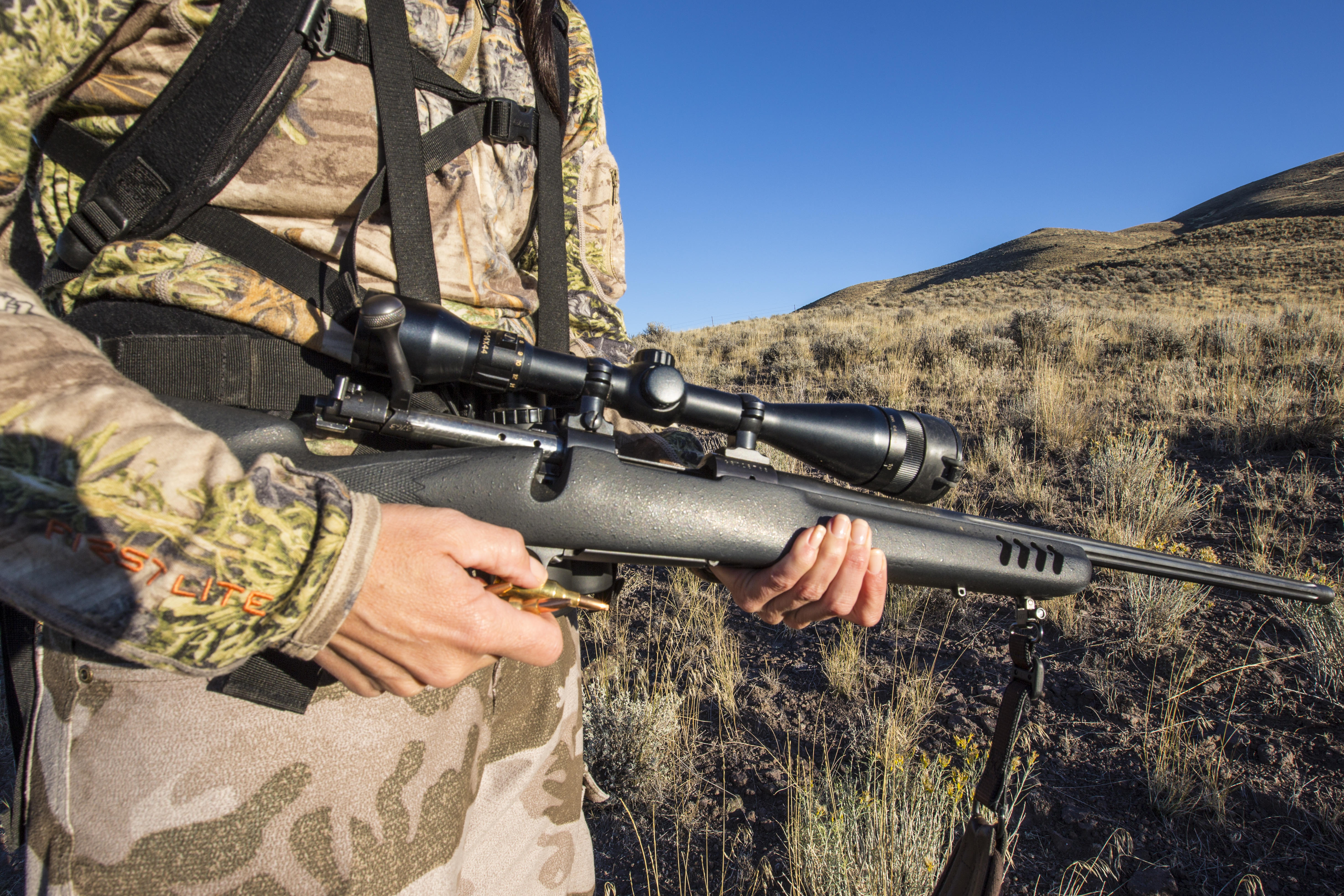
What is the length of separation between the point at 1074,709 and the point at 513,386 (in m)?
2.99

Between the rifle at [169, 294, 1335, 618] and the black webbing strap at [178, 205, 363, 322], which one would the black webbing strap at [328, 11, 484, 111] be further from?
the rifle at [169, 294, 1335, 618]

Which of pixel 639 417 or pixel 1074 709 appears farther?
pixel 1074 709

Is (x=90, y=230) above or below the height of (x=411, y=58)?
below

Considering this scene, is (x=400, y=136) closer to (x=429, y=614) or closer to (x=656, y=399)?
(x=656, y=399)

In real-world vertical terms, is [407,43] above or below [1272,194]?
below

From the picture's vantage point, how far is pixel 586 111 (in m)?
2.01

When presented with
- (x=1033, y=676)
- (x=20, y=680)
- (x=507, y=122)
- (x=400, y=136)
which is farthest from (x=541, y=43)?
(x=1033, y=676)

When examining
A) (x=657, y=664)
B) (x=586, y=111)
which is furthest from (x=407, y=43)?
(x=657, y=664)

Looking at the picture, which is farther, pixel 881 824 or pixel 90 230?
pixel 881 824

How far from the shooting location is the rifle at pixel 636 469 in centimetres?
131

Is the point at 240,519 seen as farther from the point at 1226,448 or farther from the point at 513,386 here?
the point at 1226,448

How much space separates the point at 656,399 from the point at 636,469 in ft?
0.68

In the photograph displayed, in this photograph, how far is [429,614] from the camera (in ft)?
3.19

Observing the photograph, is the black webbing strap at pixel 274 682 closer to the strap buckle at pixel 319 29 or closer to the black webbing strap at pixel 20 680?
the black webbing strap at pixel 20 680
